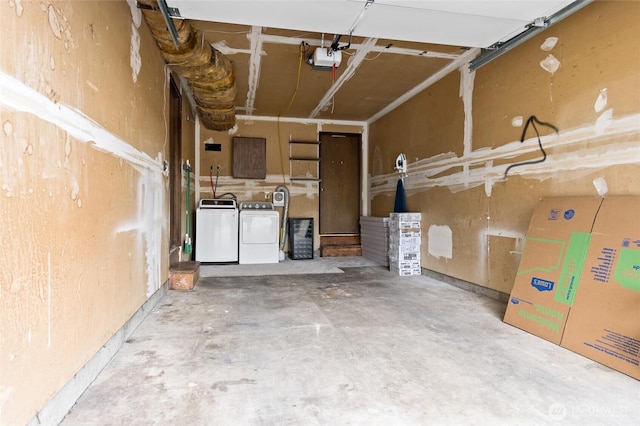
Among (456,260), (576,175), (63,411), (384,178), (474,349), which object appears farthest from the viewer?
(384,178)

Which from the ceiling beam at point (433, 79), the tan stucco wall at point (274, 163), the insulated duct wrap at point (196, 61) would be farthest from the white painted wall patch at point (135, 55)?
the tan stucco wall at point (274, 163)

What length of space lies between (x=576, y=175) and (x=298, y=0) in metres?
2.32

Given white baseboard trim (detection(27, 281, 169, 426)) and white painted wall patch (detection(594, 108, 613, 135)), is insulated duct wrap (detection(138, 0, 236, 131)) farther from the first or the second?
white painted wall patch (detection(594, 108, 613, 135))

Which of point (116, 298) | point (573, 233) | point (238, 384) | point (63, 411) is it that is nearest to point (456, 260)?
point (573, 233)

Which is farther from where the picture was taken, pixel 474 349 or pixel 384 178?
pixel 384 178

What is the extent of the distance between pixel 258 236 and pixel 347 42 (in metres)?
3.20

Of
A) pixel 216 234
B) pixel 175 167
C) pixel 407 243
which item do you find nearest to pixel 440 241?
pixel 407 243

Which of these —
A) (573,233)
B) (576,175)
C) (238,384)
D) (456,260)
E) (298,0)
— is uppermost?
(298,0)

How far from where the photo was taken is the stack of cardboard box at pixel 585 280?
1.97 metres

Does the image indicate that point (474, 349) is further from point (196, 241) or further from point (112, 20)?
point (196, 241)

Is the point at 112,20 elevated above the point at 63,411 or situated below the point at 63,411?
above

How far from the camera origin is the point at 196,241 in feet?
17.5

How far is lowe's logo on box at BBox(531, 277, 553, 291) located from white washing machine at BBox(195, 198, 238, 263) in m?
4.11

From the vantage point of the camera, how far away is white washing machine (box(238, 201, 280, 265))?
548 centimetres
